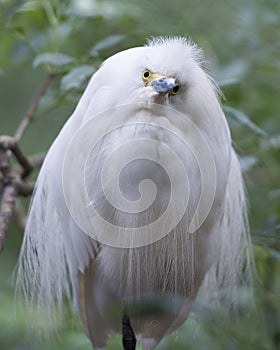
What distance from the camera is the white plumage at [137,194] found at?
4.58 ft

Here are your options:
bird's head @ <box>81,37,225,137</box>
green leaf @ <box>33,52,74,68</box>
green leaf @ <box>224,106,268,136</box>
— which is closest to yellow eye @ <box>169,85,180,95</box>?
bird's head @ <box>81,37,225,137</box>

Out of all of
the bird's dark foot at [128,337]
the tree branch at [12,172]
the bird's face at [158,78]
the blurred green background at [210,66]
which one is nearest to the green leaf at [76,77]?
the blurred green background at [210,66]

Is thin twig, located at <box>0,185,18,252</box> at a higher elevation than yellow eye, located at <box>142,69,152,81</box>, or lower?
lower

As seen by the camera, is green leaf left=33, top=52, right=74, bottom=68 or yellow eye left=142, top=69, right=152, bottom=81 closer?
yellow eye left=142, top=69, right=152, bottom=81

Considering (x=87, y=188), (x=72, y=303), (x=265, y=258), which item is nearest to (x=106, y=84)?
(x=87, y=188)

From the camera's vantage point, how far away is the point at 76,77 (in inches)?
63.3

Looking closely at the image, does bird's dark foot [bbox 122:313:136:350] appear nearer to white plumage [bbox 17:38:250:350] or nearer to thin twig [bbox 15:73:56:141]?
white plumage [bbox 17:38:250:350]

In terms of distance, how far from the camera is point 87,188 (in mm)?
1468

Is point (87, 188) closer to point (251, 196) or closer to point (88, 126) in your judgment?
point (88, 126)

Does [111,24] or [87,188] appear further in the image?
[111,24]

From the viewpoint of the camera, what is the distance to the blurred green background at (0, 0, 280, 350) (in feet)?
5.24

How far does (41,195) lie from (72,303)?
0.87 ft

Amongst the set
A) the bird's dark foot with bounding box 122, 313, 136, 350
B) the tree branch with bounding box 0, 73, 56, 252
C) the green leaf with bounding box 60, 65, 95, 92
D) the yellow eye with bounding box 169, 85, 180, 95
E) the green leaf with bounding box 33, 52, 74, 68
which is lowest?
the bird's dark foot with bounding box 122, 313, 136, 350

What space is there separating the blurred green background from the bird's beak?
0.29 metres
